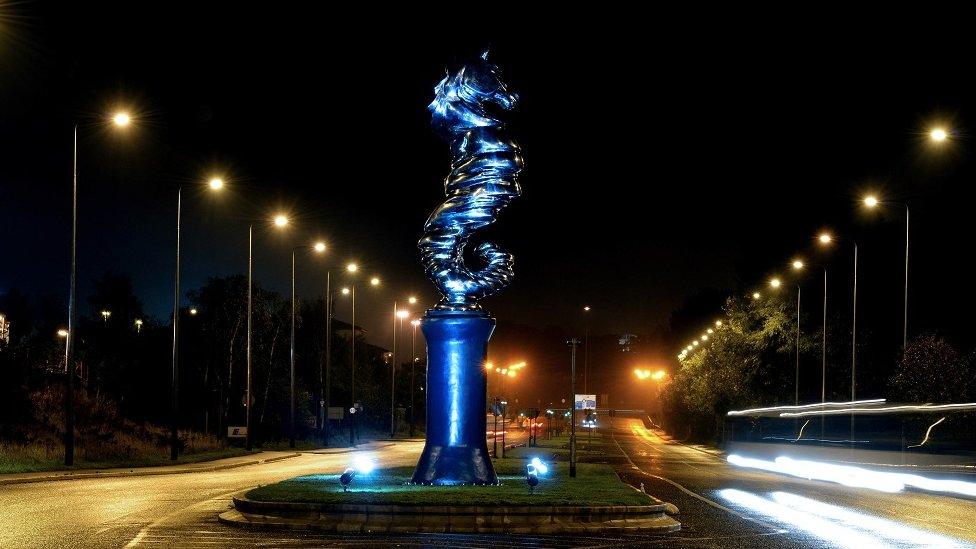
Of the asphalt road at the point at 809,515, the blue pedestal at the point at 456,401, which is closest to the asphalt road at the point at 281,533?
the asphalt road at the point at 809,515

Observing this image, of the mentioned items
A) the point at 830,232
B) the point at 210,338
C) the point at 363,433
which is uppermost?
the point at 830,232

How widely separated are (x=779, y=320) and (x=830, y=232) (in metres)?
6.85

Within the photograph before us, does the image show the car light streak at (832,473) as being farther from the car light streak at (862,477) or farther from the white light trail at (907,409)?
the white light trail at (907,409)

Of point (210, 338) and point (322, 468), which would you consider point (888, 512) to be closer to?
point (322, 468)

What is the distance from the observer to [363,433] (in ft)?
266

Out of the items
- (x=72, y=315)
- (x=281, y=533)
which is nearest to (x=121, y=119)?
(x=72, y=315)

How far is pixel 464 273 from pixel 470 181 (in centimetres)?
188

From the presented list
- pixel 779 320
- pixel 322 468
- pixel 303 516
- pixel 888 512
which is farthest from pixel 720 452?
pixel 303 516

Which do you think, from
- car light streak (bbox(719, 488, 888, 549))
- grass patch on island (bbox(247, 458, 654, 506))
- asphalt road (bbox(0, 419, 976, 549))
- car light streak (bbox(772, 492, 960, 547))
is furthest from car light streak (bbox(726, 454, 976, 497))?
grass patch on island (bbox(247, 458, 654, 506))

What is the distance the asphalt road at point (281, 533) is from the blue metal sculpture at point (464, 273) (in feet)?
13.7

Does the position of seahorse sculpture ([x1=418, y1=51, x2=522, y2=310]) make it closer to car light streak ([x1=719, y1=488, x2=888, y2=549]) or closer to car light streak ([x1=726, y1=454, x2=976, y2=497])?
car light streak ([x1=719, y1=488, x2=888, y2=549])

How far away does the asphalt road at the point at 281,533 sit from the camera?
55.3 feet

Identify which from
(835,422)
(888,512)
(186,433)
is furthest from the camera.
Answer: (186,433)

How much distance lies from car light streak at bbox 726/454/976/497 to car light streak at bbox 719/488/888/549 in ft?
15.4
